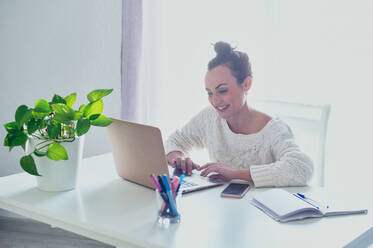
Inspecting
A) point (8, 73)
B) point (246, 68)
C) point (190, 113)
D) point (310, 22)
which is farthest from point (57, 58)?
point (310, 22)

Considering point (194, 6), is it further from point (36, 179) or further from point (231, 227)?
point (231, 227)

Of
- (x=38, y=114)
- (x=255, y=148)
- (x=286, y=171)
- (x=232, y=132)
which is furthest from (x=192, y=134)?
(x=38, y=114)

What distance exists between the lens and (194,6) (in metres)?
3.01

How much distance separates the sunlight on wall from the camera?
2.56m

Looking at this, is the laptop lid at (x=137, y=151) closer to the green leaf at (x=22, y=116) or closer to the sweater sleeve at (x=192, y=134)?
the green leaf at (x=22, y=116)

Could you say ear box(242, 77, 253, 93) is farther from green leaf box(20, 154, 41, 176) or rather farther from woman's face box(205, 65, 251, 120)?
green leaf box(20, 154, 41, 176)

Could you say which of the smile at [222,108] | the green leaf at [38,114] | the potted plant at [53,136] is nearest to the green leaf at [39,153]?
the potted plant at [53,136]

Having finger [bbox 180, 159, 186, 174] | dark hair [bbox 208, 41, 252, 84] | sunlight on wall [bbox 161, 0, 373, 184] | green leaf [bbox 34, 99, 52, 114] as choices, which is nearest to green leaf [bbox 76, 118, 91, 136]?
green leaf [bbox 34, 99, 52, 114]

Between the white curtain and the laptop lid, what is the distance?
146 centimetres

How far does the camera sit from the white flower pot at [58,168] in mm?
1442

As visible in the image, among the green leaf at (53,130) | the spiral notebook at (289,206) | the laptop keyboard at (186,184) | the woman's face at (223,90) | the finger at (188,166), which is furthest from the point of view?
the woman's face at (223,90)

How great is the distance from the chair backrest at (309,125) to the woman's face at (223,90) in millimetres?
176

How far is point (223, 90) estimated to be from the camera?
6.11 ft

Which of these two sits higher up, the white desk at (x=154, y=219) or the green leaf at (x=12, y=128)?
the green leaf at (x=12, y=128)
